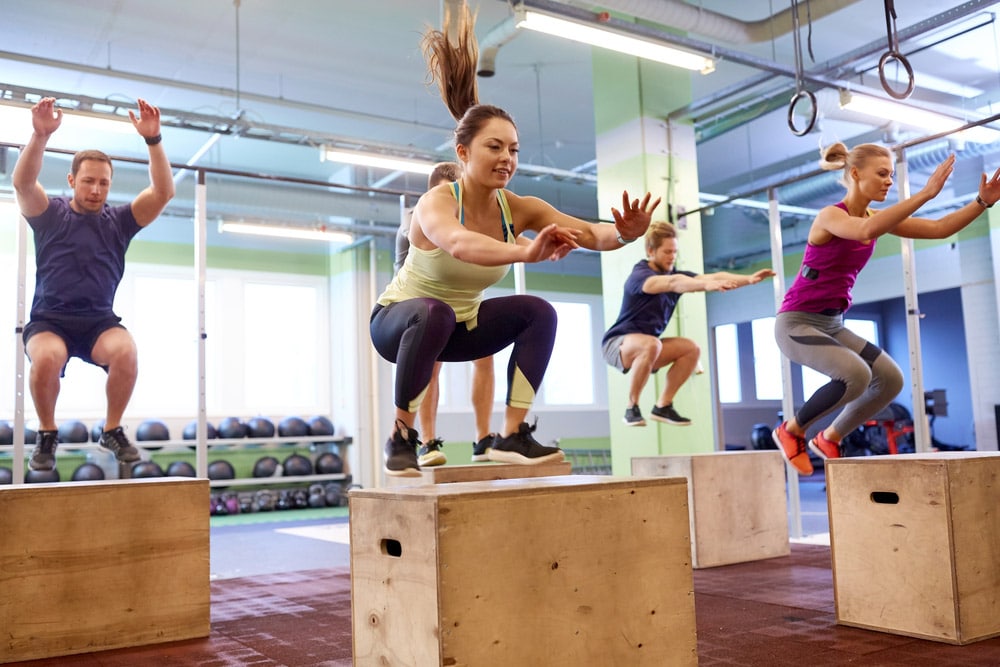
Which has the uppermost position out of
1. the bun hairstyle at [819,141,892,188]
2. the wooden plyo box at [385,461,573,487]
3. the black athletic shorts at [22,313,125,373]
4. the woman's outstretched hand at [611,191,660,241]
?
the bun hairstyle at [819,141,892,188]

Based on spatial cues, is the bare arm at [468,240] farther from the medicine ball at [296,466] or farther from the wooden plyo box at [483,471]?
the medicine ball at [296,466]

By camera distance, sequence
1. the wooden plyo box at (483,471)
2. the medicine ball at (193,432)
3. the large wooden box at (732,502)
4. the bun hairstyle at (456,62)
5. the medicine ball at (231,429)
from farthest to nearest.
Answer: the medicine ball at (231,429), the medicine ball at (193,432), the large wooden box at (732,502), the wooden plyo box at (483,471), the bun hairstyle at (456,62)

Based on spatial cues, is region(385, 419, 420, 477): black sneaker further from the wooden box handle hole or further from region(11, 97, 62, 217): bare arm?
region(11, 97, 62, 217): bare arm

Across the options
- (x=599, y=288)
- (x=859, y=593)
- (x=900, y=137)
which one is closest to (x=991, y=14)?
(x=900, y=137)

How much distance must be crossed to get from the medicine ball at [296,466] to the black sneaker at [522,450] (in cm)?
864

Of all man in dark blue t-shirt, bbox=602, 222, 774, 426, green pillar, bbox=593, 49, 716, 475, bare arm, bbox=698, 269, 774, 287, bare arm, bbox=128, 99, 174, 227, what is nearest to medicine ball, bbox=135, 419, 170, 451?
green pillar, bbox=593, 49, 716, 475

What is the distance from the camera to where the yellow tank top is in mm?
2584

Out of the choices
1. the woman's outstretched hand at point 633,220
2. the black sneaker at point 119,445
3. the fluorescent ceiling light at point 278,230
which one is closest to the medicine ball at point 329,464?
the fluorescent ceiling light at point 278,230

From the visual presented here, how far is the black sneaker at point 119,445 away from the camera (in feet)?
11.8

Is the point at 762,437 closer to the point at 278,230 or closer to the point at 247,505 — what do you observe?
the point at 247,505

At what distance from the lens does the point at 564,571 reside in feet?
6.45

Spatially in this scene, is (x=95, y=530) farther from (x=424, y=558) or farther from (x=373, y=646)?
(x=424, y=558)

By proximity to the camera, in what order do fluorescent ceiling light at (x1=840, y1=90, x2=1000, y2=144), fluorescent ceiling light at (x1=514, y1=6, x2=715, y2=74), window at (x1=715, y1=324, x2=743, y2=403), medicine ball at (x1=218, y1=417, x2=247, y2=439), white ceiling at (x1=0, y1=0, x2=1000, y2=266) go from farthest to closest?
window at (x1=715, y1=324, x2=743, y2=403)
medicine ball at (x1=218, y1=417, x2=247, y2=439)
white ceiling at (x1=0, y1=0, x2=1000, y2=266)
fluorescent ceiling light at (x1=840, y1=90, x2=1000, y2=144)
fluorescent ceiling light at (x1=514, y1=6, x2=715, y2=74)

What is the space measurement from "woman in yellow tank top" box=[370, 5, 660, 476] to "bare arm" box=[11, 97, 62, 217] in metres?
1.52
